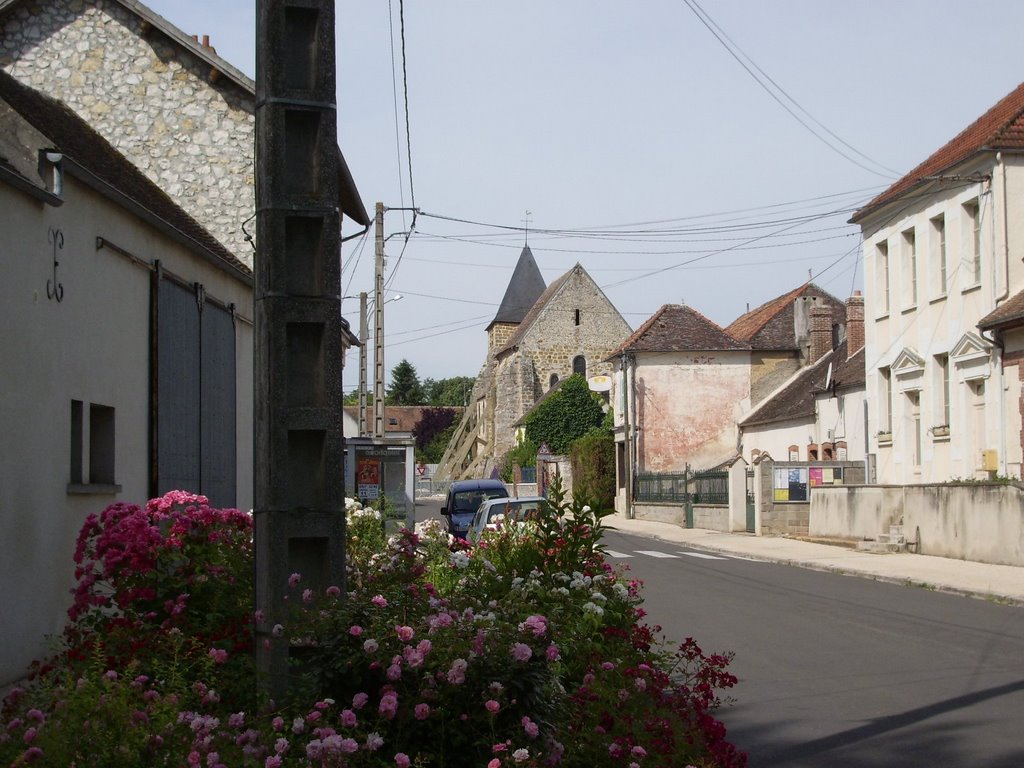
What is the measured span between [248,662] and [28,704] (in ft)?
3.58

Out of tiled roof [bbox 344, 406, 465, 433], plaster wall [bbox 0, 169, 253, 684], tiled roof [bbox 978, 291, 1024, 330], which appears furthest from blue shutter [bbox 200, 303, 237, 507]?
tiled roof [bbox 344, 406, 465, 433]

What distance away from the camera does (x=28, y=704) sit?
4906mm

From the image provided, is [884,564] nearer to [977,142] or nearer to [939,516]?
[939,516]

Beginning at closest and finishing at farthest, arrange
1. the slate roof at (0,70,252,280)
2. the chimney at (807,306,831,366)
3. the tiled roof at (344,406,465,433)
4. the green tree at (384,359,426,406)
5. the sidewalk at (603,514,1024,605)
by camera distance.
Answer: the slate roof at (0,70,252,280) → the sidewalk at (603,514,1024,605) → the chimney at (807,306,831,366) → the tiled roof at (344,406,465,433) → the green tree at (384,359,426,406)

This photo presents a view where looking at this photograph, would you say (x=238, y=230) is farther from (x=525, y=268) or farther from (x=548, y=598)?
(x=525, y=268)

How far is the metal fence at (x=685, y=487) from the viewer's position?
127 feet

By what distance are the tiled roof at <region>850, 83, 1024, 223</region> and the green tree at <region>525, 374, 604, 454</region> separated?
38147mm

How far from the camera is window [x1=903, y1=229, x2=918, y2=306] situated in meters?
30.6

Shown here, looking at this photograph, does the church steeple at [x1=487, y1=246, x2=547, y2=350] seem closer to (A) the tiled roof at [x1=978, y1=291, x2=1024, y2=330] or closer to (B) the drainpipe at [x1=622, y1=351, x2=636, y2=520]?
(B) the drainpipe at [x1=622, y1=351, x2=636, y2=520]

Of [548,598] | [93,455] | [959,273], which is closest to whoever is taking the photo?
[548,598]

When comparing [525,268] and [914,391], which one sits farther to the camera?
[525,268]

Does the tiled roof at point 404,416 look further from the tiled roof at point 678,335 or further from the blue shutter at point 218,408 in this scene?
the blue shutter at point 218,408

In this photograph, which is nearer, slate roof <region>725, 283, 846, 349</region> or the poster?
the poster

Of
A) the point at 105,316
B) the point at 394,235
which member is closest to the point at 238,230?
the point at 105,316
